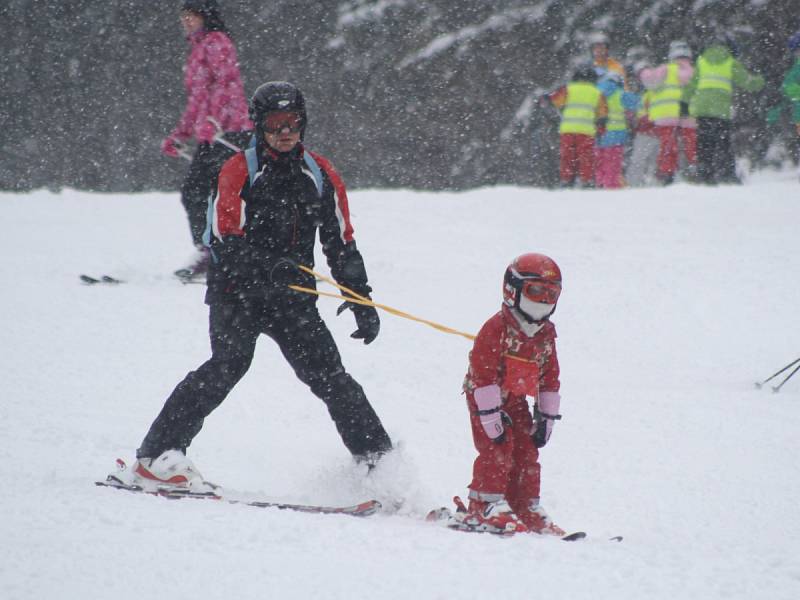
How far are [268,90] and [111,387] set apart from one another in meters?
2.68

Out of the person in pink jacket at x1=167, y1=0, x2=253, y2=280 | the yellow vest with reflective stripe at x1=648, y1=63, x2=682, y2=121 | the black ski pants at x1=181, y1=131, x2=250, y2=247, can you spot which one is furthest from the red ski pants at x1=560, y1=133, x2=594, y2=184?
the black ski pants at x1=181, y1=131, x2=250, y2=247

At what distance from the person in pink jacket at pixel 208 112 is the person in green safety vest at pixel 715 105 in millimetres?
6752

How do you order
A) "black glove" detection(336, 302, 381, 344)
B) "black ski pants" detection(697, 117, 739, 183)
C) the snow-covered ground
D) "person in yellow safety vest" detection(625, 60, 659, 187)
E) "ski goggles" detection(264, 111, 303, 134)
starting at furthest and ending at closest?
"person in yellow safety vest" detection(625, 60, 659, 187), "black ski pants" detection(697, 117, 739, 183), "black glove" detection(336, 302, 381, 344), "ski goggles" detection(264, 111, 303, 134), the snow-covered ground

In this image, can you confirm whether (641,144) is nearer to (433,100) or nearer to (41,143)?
(433,100)

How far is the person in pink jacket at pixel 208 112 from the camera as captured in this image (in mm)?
7594

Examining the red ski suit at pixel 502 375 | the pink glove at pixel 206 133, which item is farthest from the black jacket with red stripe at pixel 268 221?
the pink glove at pixel 206 133

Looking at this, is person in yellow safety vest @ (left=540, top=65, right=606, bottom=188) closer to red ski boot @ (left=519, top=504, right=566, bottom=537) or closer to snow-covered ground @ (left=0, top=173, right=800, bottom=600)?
snow-covered ground @ (left=0, top=173, right=800, bottom=600)

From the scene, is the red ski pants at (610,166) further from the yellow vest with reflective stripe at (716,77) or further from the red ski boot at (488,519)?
the red ski boot at (488,519)

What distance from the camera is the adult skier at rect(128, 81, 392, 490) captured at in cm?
411

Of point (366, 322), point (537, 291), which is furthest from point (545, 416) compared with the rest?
point (366, 322)

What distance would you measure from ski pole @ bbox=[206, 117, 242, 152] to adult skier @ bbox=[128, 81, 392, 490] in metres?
3.42

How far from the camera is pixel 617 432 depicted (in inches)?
228

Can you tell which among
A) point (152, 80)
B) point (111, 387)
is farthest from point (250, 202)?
point (152, 80)

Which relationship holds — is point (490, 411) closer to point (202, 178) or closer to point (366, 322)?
point (366, 322)
